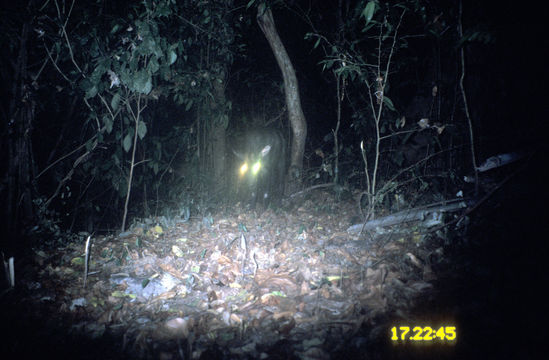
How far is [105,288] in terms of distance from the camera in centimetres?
263

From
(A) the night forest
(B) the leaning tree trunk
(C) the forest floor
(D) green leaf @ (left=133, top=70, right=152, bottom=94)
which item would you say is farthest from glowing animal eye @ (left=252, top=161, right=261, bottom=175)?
(D) green leaf @ (left=133, top=70, right=152, bottom=94)

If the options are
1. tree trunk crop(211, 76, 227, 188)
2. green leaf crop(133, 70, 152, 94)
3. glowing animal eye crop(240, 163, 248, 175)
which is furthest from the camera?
glowing animal eye crop(240, 163, 248, 175)

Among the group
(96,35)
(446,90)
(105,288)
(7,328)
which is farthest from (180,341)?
(446,90)

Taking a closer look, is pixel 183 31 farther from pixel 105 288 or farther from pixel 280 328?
pixel 280 328

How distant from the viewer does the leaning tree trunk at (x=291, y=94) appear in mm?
4715

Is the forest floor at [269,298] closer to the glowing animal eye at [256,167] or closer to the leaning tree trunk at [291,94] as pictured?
the glowing animal eye at [256,167]
